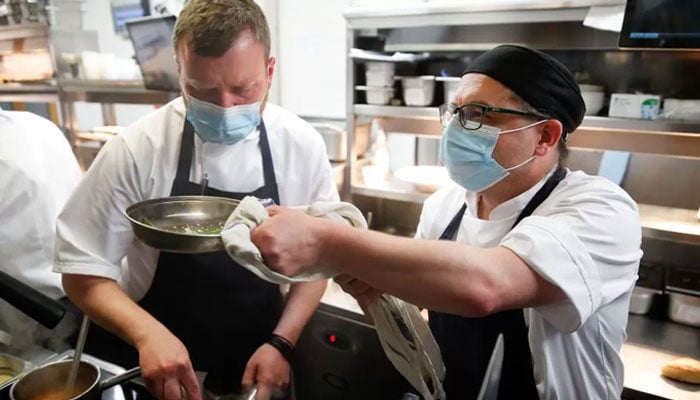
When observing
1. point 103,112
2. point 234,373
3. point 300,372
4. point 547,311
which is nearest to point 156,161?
point 234,373

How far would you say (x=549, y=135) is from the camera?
45.5 inches

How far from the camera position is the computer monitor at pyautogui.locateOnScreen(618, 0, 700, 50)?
1564mm

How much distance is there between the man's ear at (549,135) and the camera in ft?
3.74

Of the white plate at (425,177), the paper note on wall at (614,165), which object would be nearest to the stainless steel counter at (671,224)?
the paper note on wall at (614,165)

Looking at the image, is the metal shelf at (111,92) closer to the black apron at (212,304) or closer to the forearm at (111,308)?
the black apron at (212,304)

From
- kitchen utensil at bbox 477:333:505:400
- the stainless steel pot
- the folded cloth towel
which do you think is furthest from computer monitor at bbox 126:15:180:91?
kitchen utensil at bbox 477:333:505:400

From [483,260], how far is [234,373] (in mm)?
951

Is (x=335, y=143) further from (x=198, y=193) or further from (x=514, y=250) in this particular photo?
(x=514, y=250)

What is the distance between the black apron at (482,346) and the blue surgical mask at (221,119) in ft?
2.06

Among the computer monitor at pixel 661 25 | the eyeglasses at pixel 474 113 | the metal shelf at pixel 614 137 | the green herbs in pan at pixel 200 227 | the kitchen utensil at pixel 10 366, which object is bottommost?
the kitchen utensil at pixel 10 366

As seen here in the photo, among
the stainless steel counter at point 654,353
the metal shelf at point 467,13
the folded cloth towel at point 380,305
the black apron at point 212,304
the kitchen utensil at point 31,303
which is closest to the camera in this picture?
the folded cloth towel at point 380,305

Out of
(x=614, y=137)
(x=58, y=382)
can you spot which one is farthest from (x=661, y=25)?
(x=58, y=382)

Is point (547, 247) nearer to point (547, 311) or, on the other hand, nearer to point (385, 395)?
point (547, 311)

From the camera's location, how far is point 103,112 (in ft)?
12.1
